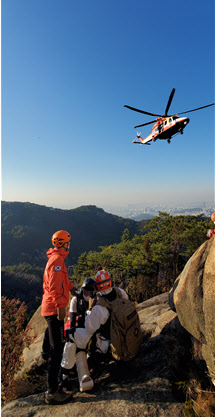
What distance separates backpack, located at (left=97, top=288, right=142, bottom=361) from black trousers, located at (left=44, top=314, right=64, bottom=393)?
39.2 inches

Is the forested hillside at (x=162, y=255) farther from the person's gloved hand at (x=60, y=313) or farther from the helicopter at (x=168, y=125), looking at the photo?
the person's gloved hand at (x=60, y=313)

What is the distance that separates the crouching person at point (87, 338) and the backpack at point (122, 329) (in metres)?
0.15

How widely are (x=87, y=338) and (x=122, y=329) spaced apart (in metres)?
0.77

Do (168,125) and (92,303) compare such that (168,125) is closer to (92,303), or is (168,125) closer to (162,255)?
(162,255)

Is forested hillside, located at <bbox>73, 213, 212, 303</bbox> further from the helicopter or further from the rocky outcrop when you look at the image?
the rocky outcrop

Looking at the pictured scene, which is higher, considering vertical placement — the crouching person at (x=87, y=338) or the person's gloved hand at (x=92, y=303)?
the person's gloved hand at (x=92, y=303)

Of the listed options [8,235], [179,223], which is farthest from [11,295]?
[8,235]

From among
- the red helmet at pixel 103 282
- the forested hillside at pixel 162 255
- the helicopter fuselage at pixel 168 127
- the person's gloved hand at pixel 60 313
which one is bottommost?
the forested hillside at pixel 162 255

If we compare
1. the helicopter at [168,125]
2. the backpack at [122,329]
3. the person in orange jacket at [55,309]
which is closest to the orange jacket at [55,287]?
the person in orange jacket at [55,309]

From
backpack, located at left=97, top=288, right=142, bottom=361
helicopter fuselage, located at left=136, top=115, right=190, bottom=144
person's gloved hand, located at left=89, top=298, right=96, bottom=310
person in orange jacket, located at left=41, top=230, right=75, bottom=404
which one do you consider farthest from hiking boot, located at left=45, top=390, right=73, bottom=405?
helicopter fuselage, located at left=136, top=115, right=190, bottom=144

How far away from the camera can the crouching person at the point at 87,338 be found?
13.2 feet

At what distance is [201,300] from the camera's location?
3955 millimetres

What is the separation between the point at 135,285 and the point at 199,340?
1865 cm

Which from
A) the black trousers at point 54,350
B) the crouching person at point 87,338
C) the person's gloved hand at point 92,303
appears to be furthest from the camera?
the person's gloved hand at point 92,303
